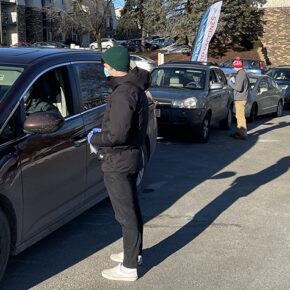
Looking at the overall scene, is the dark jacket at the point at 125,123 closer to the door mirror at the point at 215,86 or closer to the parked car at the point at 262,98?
the door mirror at the point at 215,86

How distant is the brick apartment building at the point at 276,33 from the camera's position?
4162cm

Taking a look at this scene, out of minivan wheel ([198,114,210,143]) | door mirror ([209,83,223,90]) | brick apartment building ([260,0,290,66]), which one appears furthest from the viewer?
brick apartment building ([260,0,290,66])

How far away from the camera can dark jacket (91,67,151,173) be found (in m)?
3.36

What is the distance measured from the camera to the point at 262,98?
1379 centimetres

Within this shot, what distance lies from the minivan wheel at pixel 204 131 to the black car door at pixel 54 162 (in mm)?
5708

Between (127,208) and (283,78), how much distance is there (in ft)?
52.4

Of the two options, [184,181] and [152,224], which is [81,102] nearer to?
[152,224]

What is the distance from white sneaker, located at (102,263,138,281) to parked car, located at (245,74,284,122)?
984 cm

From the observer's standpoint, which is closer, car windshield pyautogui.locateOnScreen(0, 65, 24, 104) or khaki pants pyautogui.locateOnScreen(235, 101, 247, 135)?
car windshield pyautogui.locateOnScreen(0, 65, 24, 104)

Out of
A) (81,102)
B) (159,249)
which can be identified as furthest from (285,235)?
(81,102)

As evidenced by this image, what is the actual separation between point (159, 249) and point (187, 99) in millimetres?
5731

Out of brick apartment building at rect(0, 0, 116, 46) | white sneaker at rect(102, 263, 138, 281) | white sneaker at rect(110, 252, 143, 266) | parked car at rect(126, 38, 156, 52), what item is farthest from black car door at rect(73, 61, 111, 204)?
parked car at rect(126, 38, 156, 52)

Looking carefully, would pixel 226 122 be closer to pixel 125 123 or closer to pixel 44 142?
pixel 44 142

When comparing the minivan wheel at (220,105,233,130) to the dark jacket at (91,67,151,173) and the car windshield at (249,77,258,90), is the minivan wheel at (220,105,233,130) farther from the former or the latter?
the dark jacket at (91,67,151,173)
